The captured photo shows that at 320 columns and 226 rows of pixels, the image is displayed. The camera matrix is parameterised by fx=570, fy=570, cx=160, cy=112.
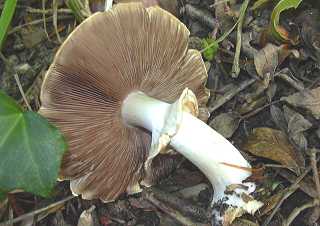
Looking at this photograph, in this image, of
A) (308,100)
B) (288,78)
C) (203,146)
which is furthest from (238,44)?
(203,146)

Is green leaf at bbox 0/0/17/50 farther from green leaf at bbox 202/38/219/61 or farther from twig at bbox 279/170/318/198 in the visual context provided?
twig at bbox 279/170/318/198

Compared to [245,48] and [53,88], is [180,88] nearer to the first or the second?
[245,48]

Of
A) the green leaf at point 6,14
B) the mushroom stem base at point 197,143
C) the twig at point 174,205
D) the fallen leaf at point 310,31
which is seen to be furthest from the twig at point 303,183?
the green leaf at point 6,14

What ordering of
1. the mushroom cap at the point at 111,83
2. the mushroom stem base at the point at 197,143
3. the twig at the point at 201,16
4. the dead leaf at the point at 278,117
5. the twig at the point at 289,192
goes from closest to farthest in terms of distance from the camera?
1. the mushroom cap at the point at 111,83
2. the mushroom stem base at the point at 197,143
3. the twig at the point at 289,192
4. the dead leaf at the point at 278,117
5. the twig at the point at 201,16

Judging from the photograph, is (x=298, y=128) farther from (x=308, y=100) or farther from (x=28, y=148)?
(x=28, y=148)

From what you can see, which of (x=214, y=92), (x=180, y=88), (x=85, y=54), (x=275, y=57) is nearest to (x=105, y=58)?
(x=85, y=54)

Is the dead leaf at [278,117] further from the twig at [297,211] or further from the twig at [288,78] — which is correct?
the twig at [297,211]
